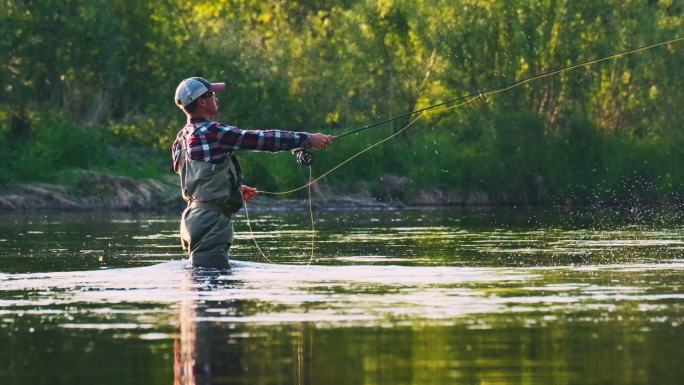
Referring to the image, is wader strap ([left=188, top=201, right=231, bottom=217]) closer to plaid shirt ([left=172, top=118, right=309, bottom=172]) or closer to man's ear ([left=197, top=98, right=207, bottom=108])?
plaid shirt ([left=172, top=118, right=309, bottom=172])

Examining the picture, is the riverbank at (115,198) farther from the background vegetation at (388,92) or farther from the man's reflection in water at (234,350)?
the man's reflection in water at (234,350)

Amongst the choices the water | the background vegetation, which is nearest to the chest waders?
the water

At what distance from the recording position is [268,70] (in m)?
42.4

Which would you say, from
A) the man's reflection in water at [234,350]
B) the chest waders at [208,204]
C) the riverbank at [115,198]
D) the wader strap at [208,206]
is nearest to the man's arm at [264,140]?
the chest waders at [208,204]

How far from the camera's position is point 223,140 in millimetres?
13594

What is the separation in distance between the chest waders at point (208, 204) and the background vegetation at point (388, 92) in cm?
2184

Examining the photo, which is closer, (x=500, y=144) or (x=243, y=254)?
(x=243, y=254)

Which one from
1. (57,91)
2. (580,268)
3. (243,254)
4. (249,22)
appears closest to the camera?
(580,268)

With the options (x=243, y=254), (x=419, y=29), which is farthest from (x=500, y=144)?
(x=243, y=254)

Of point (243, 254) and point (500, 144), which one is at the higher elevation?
point (500, 144)

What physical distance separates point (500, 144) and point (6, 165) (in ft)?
33.1

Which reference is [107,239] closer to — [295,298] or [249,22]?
[295,298]

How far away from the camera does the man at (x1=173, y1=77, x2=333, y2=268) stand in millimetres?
13617

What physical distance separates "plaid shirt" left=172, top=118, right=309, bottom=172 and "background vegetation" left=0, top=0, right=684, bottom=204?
71.8 feet
